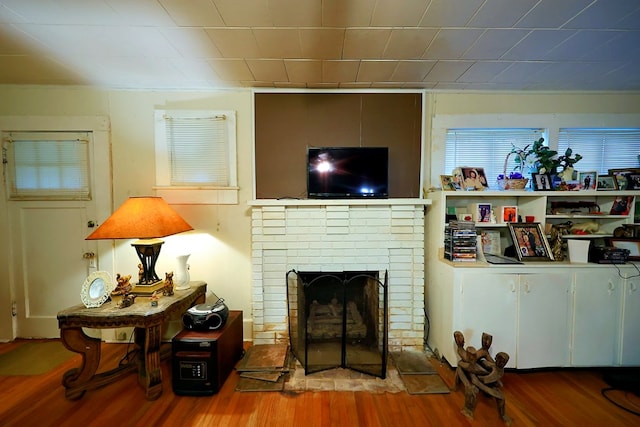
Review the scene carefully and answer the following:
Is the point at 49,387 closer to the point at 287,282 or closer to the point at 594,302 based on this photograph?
the point at 287,282

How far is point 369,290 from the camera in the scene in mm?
2385

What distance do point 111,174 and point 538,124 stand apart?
4.25m

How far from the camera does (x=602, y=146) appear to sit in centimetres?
251

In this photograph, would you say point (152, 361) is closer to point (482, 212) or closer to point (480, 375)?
point (480, 375)

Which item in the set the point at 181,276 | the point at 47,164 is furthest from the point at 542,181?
the point at 47,164

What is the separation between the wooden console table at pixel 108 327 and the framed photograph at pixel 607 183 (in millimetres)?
3809

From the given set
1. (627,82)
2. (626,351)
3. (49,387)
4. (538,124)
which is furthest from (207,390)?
(627,82)

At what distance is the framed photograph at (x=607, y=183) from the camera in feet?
7.38

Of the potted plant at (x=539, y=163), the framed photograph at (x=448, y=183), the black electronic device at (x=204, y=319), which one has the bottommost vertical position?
the black electronic device at (x=204, y=319)

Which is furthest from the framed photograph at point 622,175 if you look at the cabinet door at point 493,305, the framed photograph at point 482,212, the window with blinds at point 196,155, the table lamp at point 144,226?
the table lamp at point 144,226

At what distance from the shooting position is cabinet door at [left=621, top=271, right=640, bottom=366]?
2.04 metres

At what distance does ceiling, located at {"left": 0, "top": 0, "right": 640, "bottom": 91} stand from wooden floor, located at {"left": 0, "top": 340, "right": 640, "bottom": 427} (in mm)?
2520

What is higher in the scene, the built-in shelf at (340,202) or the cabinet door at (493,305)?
the built-in shelf at (340,202)

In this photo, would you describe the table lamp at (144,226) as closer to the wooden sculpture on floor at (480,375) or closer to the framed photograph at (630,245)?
the wooden sculpture on floor at (480,375)
